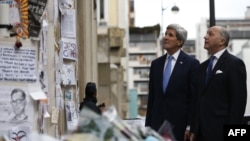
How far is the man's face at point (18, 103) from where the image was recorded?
6.00 meters

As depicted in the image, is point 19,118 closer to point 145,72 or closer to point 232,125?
point 232,125

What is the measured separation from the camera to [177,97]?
7.27 meters

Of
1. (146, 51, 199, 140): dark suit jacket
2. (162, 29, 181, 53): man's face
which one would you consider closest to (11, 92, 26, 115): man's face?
(146, 51, 199, 140): dark suit jacket

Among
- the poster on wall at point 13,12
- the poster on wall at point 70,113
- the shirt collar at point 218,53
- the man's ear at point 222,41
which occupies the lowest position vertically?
the poster on wall at point 70,113

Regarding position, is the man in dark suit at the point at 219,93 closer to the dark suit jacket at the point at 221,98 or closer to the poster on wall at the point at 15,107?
the dark suit jacket at the point at 221,98

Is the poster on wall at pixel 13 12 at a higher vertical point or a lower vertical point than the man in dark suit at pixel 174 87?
higher

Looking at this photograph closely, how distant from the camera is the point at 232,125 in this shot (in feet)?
20.3

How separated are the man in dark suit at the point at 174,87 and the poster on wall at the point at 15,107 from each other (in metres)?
1.70

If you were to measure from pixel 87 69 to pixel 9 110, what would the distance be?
8.55 m

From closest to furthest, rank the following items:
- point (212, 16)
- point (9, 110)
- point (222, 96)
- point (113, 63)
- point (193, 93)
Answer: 1. point (9, 110)
2. point (222, 96)
3. point (193, 93)
4. point (212, 16)
5. point (113, 63)

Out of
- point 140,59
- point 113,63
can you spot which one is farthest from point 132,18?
point 113,63

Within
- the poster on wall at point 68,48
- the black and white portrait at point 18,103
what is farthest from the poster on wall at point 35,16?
the poster on wall at point 68,48

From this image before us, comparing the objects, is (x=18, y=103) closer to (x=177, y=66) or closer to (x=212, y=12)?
(x=177, y=66)

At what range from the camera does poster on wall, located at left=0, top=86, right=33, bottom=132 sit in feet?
19.5
